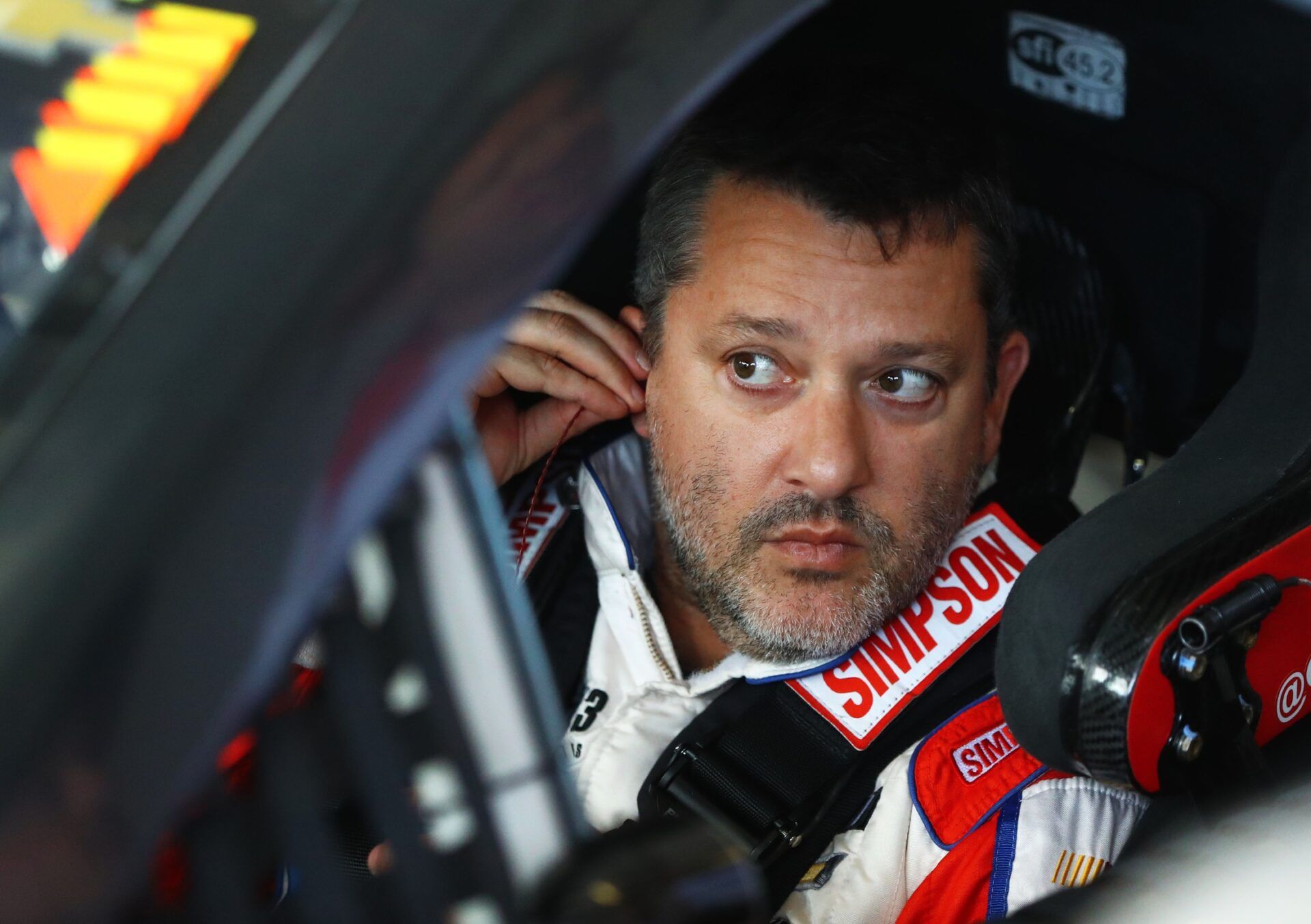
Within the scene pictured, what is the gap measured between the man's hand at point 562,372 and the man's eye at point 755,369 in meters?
0.20

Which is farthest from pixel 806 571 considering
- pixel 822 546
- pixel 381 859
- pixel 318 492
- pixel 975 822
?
pixel 318 492

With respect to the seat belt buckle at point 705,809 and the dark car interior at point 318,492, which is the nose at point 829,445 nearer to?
the seat belt buckle at point 705,809

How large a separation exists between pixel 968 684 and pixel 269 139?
1145mm

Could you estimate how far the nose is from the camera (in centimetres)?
166

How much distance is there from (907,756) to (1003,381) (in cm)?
62

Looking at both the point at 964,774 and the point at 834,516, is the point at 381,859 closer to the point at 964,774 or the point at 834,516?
the point at 964,774

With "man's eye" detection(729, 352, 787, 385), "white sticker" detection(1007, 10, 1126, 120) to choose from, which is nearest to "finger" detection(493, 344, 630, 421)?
"man's eye" detection(729, 352, 787, 385)

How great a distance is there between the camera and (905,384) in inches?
68.4

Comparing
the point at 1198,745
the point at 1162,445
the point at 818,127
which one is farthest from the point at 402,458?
the point at 1162,445

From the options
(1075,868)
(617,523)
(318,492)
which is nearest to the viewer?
(318,492)

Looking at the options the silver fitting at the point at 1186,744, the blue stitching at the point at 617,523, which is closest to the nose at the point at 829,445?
the blue stitching at the point at 617,523

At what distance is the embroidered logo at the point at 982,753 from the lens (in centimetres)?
147

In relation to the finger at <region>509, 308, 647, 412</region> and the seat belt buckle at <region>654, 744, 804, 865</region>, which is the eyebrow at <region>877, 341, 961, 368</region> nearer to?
the finger at <region>509, 308, 647, 412</region>

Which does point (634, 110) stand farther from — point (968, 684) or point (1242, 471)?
point (968, 684)
